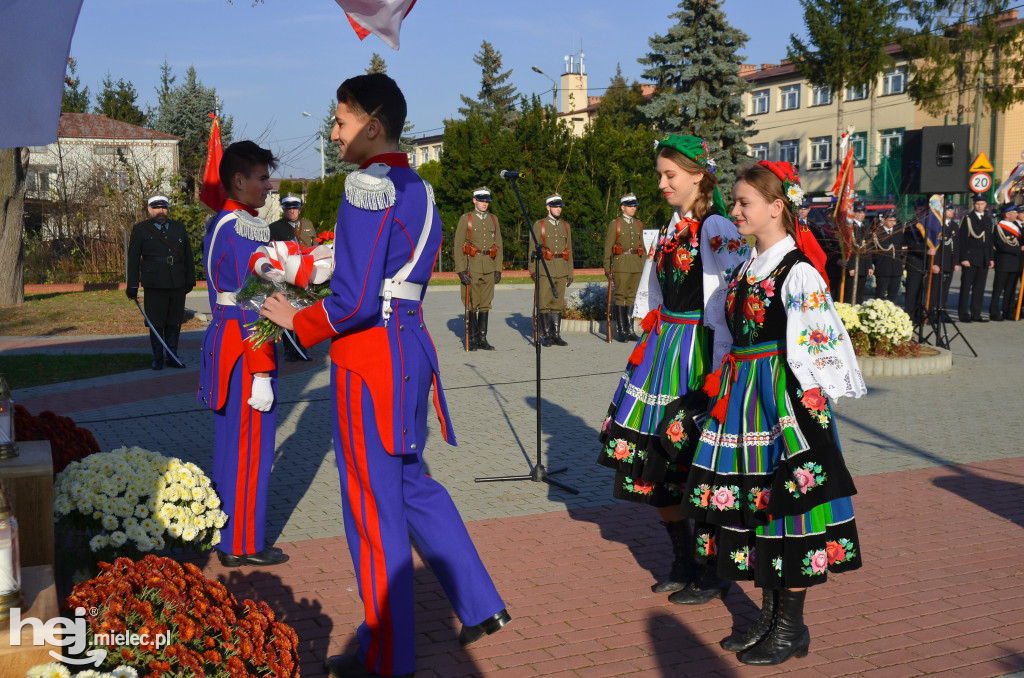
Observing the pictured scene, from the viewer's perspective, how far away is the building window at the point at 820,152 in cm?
5331

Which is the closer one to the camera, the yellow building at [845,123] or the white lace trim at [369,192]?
the white lace trim at [369,192]

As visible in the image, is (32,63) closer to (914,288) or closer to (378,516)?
(378,516)

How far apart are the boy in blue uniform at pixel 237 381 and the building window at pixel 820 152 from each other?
5252cm

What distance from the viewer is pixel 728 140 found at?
38312mm

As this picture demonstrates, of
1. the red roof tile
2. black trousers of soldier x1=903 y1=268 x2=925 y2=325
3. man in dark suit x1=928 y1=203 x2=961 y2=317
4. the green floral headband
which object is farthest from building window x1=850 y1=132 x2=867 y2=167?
the green floral headband

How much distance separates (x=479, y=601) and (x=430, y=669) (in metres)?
0.33

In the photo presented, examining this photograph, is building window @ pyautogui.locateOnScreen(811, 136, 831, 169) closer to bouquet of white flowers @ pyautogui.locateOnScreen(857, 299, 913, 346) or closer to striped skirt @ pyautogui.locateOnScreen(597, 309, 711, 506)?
bouquet of white flowers @ pyautogui.locateOnScreen(857, 299, 913, 346)

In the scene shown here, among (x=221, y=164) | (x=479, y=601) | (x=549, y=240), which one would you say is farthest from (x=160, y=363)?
(x=479, y=601)

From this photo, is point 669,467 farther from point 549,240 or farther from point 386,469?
point 549,240

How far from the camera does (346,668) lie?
366cm

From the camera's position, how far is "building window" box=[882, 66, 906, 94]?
4821 centimetres

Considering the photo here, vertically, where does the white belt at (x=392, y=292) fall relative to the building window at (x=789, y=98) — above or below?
below

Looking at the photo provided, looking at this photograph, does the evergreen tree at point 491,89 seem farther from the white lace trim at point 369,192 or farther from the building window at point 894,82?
the white lace trim at point 369,192

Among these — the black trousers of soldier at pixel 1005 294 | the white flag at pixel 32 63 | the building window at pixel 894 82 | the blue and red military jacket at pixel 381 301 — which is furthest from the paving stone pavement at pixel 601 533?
the building window at pixel 894 82
